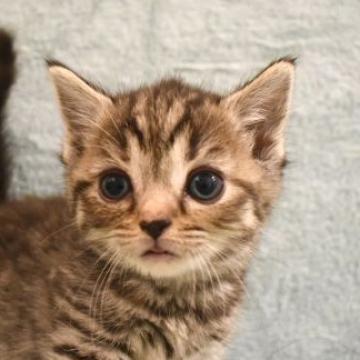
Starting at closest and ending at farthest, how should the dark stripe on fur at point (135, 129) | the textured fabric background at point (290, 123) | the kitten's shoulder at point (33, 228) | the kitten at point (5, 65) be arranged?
the dark stripe on fur at point (135, 129) → the kitten's shoulder at point (33, 228) → the kitten at point (5, 65) → the textured fabric background at point (290, 123)

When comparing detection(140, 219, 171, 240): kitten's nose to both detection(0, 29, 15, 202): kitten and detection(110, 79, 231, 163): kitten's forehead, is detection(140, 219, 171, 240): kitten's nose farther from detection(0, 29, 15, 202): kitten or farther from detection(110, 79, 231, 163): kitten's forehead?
detection(0, 29, 15, 202): kitten

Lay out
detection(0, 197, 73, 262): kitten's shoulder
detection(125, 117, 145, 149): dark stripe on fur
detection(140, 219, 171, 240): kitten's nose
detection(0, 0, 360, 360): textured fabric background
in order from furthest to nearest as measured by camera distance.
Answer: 1. detection(0, 0, 360, 360): textured fabric background
2. detection(0, 197, 73, 262): kitten's shoulder
3. detection(125, 117, 145, 149): dark stripe on fur
4. detection(140, 219, 171, 240): kitten's nose

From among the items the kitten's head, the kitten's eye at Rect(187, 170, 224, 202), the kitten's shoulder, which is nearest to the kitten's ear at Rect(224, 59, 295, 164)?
the kitten's head

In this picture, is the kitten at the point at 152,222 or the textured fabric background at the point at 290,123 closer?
the kitten at the point at 152,222

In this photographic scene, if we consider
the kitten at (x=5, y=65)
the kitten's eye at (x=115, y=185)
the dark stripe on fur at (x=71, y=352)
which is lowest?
the dark stripe on fur at (x=71, y=352)

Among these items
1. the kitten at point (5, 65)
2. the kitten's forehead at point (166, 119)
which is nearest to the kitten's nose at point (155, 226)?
the kitten's forehead at point (166, 119)

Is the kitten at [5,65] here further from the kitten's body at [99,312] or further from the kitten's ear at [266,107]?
the kitten's ear at [266,107]

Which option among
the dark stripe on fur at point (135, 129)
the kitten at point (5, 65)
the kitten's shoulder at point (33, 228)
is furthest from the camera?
Answer: the kitten at point (5, 65)

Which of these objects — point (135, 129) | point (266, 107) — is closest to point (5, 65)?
point (135, 129)
